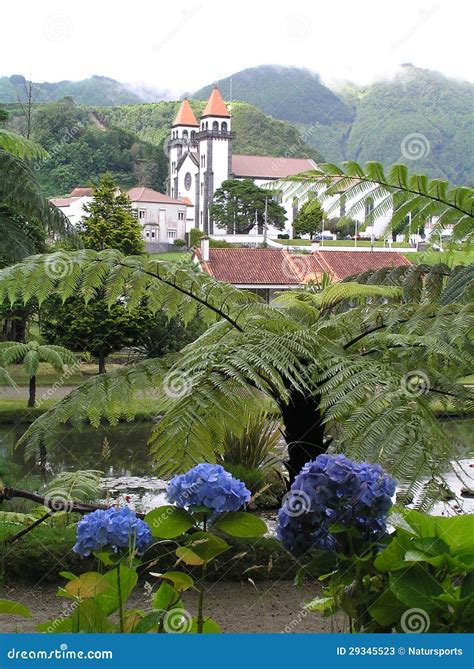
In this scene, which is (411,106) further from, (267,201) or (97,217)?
(97,217)

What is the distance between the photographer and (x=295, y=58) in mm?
2670

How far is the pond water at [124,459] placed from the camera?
10.8 ft

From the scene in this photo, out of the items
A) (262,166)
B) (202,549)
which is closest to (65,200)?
(262,166)

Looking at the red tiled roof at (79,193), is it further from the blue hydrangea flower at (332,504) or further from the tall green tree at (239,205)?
the blue hydrangea flower at (332,504)

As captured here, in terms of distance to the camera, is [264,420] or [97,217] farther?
[97,217]

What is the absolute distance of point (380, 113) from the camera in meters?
4.34

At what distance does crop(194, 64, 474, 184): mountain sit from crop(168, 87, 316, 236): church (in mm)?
233

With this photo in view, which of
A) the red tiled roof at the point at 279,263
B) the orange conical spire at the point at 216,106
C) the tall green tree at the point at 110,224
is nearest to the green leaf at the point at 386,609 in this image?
the red tiled roof at the point at 279,263

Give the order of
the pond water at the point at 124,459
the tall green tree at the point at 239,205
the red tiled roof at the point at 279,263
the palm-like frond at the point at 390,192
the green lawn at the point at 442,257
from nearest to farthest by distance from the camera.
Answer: the palm-like frond at the point at 390,192, the green lawn at the point at 442,257, the pond water at the point at 124,459, the red tiled roof at the point at 279,263, the tall green tree at the point at 239,205

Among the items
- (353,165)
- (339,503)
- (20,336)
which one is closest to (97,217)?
(20,336)

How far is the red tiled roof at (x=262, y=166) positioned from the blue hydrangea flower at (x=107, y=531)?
15.5 feet

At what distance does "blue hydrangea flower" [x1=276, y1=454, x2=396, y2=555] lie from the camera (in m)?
0.80

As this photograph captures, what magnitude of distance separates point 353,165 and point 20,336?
3419mm

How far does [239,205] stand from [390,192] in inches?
96.0
